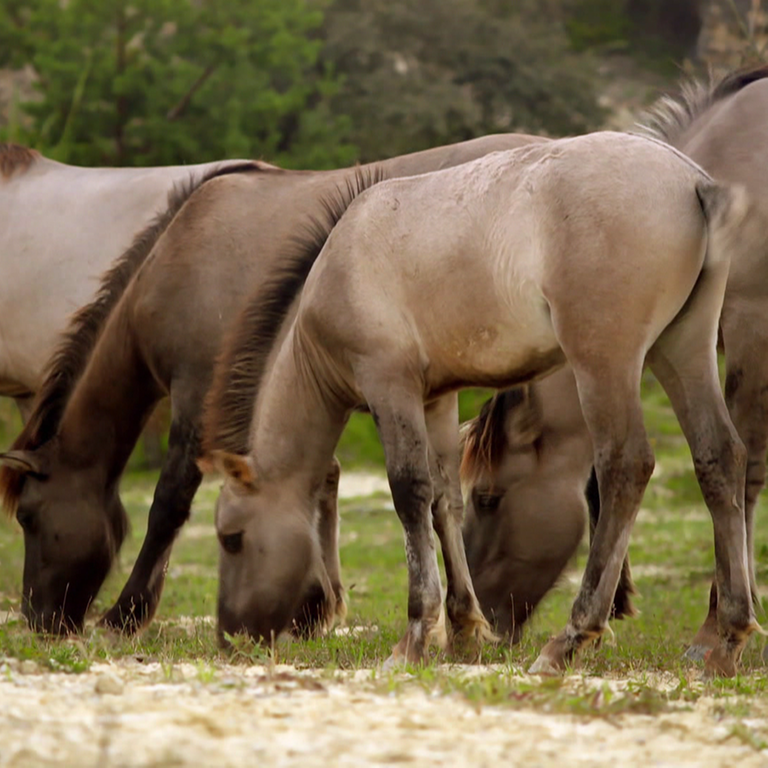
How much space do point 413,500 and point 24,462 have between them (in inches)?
97.1

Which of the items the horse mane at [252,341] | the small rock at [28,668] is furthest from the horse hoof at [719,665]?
the small rock at [28,668]

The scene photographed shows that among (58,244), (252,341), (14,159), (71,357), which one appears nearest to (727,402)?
(252,341)

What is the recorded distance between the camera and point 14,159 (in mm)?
8773

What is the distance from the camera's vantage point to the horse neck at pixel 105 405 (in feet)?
22.7

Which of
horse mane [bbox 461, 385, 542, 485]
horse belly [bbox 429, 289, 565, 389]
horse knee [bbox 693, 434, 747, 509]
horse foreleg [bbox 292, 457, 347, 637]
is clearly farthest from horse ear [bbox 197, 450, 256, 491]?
horse knee [bbox 693, 434, 747, 509]

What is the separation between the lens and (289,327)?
5.95m

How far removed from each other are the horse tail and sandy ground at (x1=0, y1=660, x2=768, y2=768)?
1.73m

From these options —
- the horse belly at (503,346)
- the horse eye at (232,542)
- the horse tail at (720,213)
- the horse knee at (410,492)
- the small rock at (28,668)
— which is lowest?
the horse eye at (232,542)

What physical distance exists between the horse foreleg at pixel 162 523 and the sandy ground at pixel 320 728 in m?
2.60

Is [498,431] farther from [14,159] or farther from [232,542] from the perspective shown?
[14,159]

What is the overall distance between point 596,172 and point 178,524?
3.18 m

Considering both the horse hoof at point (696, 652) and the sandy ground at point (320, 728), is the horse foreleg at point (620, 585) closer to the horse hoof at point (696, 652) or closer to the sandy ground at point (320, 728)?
the horse hoof at point (696, 652)

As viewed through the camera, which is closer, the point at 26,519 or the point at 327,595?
the point at 327,595

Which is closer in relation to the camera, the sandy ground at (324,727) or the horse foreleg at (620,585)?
the sandy ground at (324,727)
